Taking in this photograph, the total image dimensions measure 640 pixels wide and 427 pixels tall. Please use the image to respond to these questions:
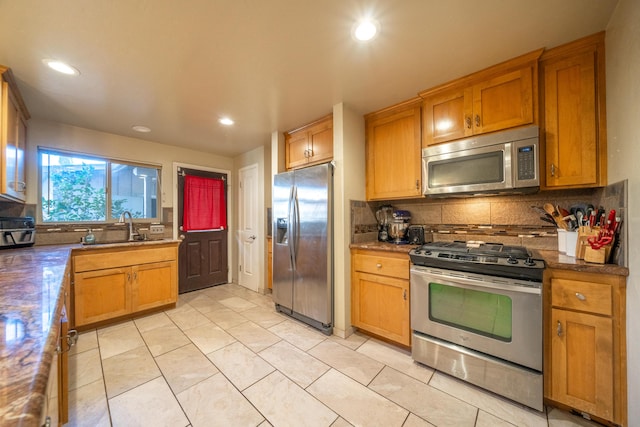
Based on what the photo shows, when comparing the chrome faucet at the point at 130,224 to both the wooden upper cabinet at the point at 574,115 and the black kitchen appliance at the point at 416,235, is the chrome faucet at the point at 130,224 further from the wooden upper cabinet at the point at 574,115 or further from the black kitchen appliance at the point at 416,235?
the wooden upper cabinet at the point at 574,115

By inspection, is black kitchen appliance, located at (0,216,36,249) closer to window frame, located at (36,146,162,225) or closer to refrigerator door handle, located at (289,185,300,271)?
window frame, located at (36,146,162,225)

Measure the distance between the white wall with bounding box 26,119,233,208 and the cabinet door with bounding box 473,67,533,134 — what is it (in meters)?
3.75

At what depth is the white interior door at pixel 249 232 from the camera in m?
3.86

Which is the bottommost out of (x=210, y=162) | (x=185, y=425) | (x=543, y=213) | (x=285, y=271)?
(x=185, y=425)

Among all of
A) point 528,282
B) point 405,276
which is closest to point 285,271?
point 405,276

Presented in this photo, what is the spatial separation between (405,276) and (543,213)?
1189 mm

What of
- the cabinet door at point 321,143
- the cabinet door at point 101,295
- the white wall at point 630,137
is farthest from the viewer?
the cabinet door at point 321,143

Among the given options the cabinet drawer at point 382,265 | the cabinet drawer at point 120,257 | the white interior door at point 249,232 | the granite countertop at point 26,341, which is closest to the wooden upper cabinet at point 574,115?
the cabinet drawer at point 382,265

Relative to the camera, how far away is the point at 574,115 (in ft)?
5.29

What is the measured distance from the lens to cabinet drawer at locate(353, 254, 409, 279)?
2.07 meters

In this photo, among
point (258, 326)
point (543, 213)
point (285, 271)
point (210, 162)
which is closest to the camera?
point (543, 213)

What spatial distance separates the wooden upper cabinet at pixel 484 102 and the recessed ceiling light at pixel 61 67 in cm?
274

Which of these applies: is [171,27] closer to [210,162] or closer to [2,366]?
[2,366]

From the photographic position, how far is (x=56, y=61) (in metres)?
1.71
